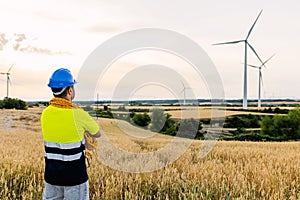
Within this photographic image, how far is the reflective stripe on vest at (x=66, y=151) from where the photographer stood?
4875 millimetres

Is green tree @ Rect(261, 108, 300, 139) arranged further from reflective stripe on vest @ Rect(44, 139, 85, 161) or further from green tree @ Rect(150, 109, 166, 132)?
reflective stripe on vest @ Rect(44, 139, 85, 161)

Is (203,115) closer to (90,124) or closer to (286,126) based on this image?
(90,124)

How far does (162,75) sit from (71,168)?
5.36 metres

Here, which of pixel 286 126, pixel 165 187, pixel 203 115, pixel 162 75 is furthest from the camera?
pixel 286 126

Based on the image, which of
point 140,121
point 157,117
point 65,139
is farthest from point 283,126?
point 65,139

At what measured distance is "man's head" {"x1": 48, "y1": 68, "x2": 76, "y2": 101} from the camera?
4.97 m

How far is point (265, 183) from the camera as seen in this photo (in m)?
6.73

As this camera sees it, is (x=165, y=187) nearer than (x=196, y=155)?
Yes

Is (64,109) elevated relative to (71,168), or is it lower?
elevated

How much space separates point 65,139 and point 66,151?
0.58ft

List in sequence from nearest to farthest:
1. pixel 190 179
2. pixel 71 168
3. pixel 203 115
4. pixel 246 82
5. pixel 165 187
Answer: pixel 71 168 < pixel 165 187 < pixel 190 179 < pixel 203 115 < pixel 246 82

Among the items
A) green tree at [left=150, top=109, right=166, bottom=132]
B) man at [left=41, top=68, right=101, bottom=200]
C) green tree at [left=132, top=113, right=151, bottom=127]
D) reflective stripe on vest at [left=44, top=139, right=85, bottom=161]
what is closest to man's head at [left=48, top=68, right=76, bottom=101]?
man at [left=41, top=68, right=101, bottom=200]

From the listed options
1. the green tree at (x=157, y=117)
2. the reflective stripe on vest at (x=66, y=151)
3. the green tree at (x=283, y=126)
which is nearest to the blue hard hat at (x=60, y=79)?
the reflective stripe on vest at (x=66, y=151)

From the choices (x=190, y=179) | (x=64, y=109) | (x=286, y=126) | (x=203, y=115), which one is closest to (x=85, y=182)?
(x=64, y=109)
